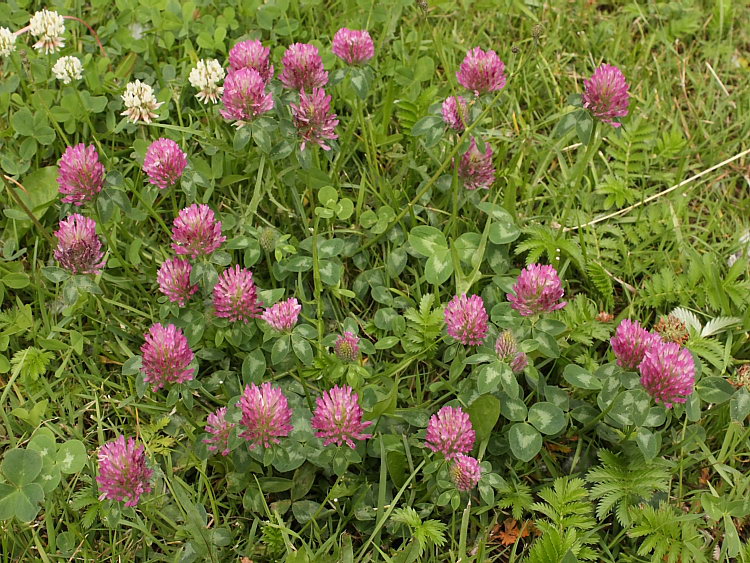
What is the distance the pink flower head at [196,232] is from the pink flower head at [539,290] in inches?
42.4

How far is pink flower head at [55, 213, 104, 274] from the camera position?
2631 mm

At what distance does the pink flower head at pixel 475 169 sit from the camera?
3098 mm

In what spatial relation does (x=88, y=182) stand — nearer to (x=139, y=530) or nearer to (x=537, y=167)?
(x=139, y=530)

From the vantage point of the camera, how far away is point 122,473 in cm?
236

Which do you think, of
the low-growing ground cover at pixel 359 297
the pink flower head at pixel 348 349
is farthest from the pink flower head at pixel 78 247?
the pink flower head at pixel 348 349

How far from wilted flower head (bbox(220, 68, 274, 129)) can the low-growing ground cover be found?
0.01 metres

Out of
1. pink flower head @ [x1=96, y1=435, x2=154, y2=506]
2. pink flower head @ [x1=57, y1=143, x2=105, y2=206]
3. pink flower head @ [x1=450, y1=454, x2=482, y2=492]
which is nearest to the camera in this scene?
pink flower head @ [x1=96, y1=435, x2=154, y2=506]

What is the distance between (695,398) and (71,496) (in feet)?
7.19

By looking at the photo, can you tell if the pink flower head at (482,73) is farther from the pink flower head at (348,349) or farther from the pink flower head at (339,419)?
the pink flower head at (339,419)

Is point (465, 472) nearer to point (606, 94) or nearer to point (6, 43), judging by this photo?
point (606, 94)

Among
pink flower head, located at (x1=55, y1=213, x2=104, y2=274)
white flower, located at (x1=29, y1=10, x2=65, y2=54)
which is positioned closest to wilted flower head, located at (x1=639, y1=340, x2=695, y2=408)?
pink flower head, located at (x1=55, y1=213, x2=104, y2=274)

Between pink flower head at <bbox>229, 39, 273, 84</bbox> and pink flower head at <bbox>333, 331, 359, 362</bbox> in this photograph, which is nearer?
pink flower head at <bbox>333, 331, 359, 362</bbox>

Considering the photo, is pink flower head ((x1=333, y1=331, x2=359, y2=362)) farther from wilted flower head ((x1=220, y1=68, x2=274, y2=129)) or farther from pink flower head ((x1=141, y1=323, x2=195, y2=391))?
wilted flower head ((x1=220, y1=68, x2=274, y2=129))

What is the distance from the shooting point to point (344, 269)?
3.16 meters
